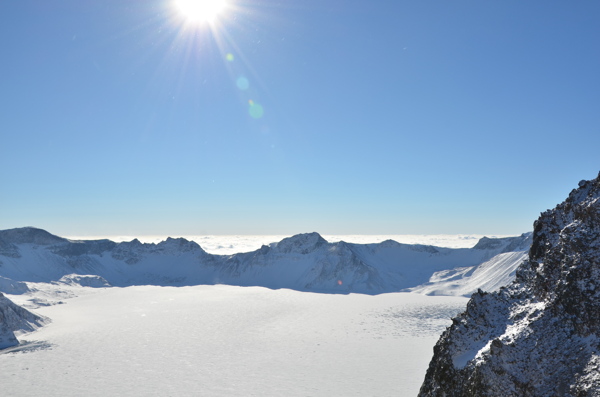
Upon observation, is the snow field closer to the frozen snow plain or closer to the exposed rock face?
the frozen snow plain

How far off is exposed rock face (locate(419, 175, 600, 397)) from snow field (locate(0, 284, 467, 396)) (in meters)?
28.6

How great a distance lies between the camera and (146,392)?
133 feet

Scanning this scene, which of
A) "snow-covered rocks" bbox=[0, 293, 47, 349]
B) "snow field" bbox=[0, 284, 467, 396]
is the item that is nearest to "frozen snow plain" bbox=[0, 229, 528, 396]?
"snow field" bbox=[0, 284, 467, 396]

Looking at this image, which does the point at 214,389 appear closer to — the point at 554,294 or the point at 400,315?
the point at 554,294

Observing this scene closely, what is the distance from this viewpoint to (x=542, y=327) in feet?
44.5

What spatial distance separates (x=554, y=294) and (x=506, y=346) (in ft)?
8.90

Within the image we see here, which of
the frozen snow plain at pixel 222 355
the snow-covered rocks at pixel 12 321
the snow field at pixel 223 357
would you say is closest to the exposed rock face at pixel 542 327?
the snow field at pixel 223 357

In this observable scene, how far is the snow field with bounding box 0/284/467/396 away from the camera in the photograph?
42406mm

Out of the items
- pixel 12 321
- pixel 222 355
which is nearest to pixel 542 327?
pixel 222 355

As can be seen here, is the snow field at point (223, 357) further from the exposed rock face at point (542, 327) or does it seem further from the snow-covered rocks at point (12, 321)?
the exposed rock face at point (542, 327)

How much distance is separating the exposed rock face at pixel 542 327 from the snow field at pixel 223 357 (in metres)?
28.6

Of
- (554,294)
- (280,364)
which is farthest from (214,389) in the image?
(554,294)

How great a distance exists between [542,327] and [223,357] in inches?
2077

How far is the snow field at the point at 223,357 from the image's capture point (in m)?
Answer: 42.4
